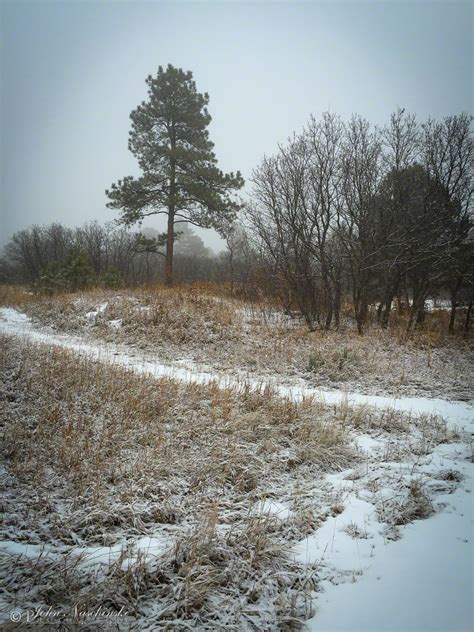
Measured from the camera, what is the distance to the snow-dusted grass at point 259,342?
307 inches

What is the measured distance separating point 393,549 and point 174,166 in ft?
63.2

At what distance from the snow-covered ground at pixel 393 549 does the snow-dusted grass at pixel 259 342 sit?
306cm

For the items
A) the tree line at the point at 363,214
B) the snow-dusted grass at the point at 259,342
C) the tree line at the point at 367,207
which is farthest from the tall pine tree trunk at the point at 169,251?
the tree line at the point at 367,207

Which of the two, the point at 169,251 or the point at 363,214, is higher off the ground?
the point at 363,214

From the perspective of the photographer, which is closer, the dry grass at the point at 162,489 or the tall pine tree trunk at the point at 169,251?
the dry grass at the point at 162,489

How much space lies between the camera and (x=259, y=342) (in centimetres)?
1049

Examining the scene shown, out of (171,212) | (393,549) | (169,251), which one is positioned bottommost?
(393,549)

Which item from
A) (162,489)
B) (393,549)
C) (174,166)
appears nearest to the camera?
(393,549)

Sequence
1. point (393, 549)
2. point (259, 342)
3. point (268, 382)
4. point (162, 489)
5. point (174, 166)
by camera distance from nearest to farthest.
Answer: point (393, 549), point (162, 489), point (268, 382), point (259, 342), point (174, 166)

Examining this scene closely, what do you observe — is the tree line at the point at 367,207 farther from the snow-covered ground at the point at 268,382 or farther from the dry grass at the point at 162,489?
the dry grass at the point at 162,489

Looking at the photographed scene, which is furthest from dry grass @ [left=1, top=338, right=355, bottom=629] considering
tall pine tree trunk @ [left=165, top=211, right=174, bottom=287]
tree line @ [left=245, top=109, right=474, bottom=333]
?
tall pine tree trunk @ [left=165, top=211, right=174, bottom=287]

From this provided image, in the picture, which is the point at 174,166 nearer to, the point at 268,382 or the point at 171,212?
the point at 171,212

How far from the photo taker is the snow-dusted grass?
7785mm

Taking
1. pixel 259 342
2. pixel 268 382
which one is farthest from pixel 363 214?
pixel 268 382
